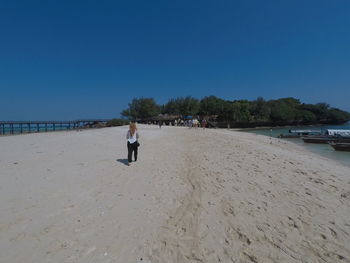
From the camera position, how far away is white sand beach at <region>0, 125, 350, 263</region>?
103 inches

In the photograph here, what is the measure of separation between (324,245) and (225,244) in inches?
66.6

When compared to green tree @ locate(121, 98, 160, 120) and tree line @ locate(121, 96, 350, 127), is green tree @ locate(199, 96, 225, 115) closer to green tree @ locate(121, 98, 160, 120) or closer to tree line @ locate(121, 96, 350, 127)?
tree line @ locate(121, 96, 350, 127)

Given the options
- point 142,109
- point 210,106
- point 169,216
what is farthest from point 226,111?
point 169,216

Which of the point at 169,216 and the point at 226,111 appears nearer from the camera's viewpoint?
the point at 169,216

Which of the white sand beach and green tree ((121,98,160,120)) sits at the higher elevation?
green tree ((121,98,160,120))

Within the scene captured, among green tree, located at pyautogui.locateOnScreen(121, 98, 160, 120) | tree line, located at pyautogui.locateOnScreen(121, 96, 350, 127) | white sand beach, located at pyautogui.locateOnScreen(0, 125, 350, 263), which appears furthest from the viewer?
green tree, located at pyautogui.locateOnScreen(121, 98, 160, 120)

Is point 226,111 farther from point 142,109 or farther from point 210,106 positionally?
point 142,109

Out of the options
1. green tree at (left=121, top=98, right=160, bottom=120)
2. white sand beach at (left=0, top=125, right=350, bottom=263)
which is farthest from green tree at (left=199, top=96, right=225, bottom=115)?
white sand beach at (left=0, top=125, right=350, bottom=263)

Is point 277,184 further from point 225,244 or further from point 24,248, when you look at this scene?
point 24,248

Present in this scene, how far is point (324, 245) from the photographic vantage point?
2916 mm

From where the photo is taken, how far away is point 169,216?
3.58 m

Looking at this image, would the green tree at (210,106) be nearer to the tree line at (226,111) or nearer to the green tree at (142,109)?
the tree line at (226,111)

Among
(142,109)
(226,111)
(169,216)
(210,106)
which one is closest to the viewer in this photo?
(169,216)

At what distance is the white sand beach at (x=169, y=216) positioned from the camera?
8.60ft
